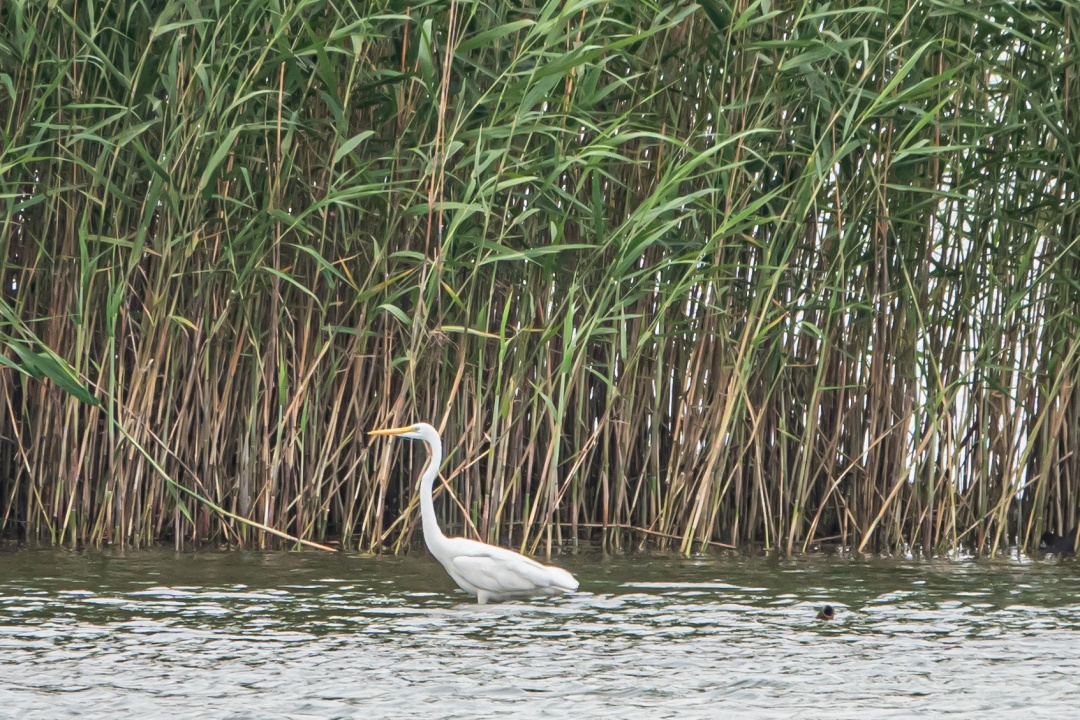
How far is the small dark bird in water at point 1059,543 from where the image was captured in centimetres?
973

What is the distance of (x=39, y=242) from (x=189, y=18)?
1384 mm

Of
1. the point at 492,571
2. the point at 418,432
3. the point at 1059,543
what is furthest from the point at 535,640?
the point at 1059,543

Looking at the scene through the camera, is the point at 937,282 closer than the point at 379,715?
No

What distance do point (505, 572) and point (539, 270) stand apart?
208cm

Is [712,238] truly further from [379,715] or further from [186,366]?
[379,715]

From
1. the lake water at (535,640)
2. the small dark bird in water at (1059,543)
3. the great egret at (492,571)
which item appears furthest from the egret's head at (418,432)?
the small dark bird in water at (1059,543)

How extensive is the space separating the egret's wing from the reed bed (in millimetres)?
1087

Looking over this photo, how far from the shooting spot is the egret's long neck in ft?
25.9

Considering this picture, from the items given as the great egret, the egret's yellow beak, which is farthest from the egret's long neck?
the egret's yellow beak

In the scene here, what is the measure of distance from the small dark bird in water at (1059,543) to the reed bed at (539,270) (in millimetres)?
63

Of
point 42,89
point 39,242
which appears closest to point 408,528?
point 39,242

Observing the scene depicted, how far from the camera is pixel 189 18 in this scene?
8.49 meters

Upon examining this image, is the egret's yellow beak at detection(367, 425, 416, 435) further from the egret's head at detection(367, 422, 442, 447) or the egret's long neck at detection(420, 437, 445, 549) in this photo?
the egret's long neck at detection(420, 437, 445, 549)

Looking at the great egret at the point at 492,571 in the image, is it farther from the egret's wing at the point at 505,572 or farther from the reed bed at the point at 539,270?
the reed bed at the point at 539,270
